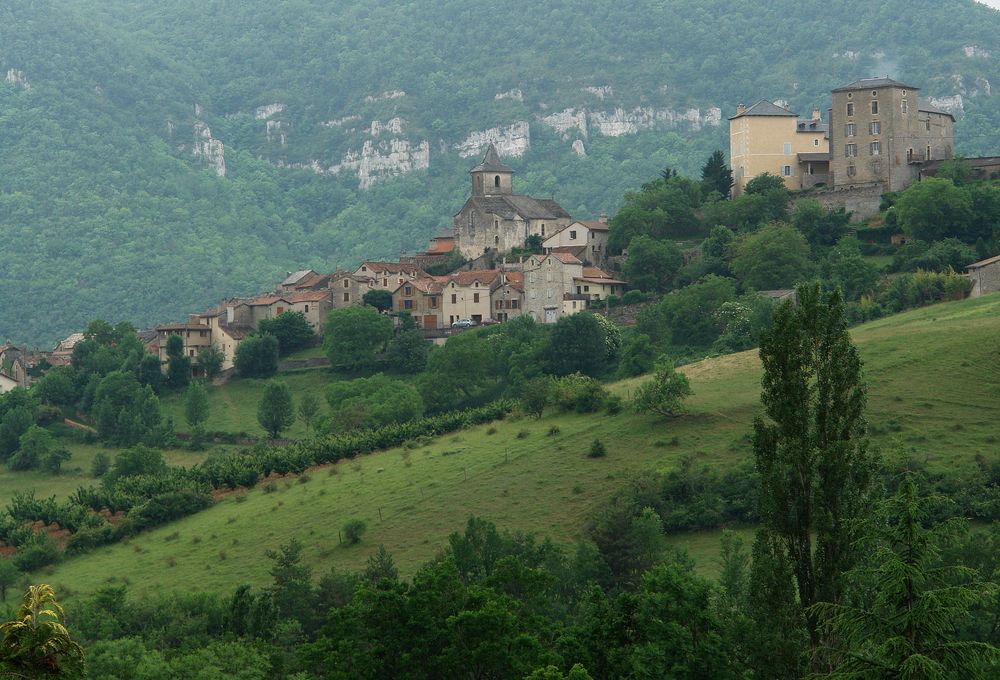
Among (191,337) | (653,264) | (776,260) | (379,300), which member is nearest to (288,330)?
(379,300)

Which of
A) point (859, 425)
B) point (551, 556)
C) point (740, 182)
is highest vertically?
point (740, 182)

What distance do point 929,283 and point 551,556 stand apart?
40.0m

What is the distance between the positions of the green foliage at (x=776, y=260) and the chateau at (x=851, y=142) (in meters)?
8.39

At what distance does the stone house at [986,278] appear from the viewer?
289 feet

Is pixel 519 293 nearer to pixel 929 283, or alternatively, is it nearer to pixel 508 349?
pixel 508 349

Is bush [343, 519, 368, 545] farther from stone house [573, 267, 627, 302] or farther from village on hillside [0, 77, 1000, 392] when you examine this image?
stone house [573, 267, 627, 302]

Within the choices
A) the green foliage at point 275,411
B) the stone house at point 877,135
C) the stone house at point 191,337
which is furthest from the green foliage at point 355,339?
the stone house at point 877,135

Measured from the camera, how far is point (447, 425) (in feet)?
275

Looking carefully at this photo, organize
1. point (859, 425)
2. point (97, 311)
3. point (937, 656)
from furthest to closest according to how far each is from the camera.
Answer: point (97, 311) → point (859, 425) → point (937, 656)

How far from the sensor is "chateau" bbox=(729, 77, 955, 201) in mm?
103875

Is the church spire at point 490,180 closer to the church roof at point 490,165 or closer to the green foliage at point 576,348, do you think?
the church roof at point 490,165

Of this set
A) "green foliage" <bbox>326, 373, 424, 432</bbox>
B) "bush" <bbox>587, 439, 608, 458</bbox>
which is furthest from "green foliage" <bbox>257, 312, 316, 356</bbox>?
"bush" <bbox>587, 439, 608, 458</bbox>

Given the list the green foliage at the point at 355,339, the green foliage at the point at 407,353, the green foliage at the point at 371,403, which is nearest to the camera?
the green foliage at the point at 371,403

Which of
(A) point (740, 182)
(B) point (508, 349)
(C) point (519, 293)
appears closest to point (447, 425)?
(B) point (508, 349)
